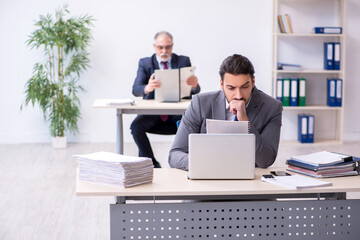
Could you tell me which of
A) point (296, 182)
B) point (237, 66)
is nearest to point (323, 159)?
point (296, 182)

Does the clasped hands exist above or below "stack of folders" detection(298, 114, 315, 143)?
above

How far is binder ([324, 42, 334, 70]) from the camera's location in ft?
22.3

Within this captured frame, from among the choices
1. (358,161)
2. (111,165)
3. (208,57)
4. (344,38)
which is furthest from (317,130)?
(111,165)

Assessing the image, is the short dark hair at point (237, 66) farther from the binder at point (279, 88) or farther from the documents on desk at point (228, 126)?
the binder at point (279, 88)

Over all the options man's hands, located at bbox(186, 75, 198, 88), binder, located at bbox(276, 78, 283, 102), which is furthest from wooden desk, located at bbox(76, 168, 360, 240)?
binder, located at bbox(276, 78, 283, 102)

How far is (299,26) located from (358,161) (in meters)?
4.42

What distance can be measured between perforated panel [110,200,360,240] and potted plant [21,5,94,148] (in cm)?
412

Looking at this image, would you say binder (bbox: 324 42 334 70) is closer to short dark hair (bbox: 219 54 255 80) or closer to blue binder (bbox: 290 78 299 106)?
blue binder (bbox: 290 78 299 106)

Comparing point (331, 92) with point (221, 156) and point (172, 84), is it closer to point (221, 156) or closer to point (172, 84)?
point (172, 84)

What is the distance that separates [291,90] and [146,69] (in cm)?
212

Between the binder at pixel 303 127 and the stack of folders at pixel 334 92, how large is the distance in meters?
0.36

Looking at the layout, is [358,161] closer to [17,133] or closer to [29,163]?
[29,163]

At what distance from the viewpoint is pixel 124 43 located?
6.85m

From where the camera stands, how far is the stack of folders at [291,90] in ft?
22.3
